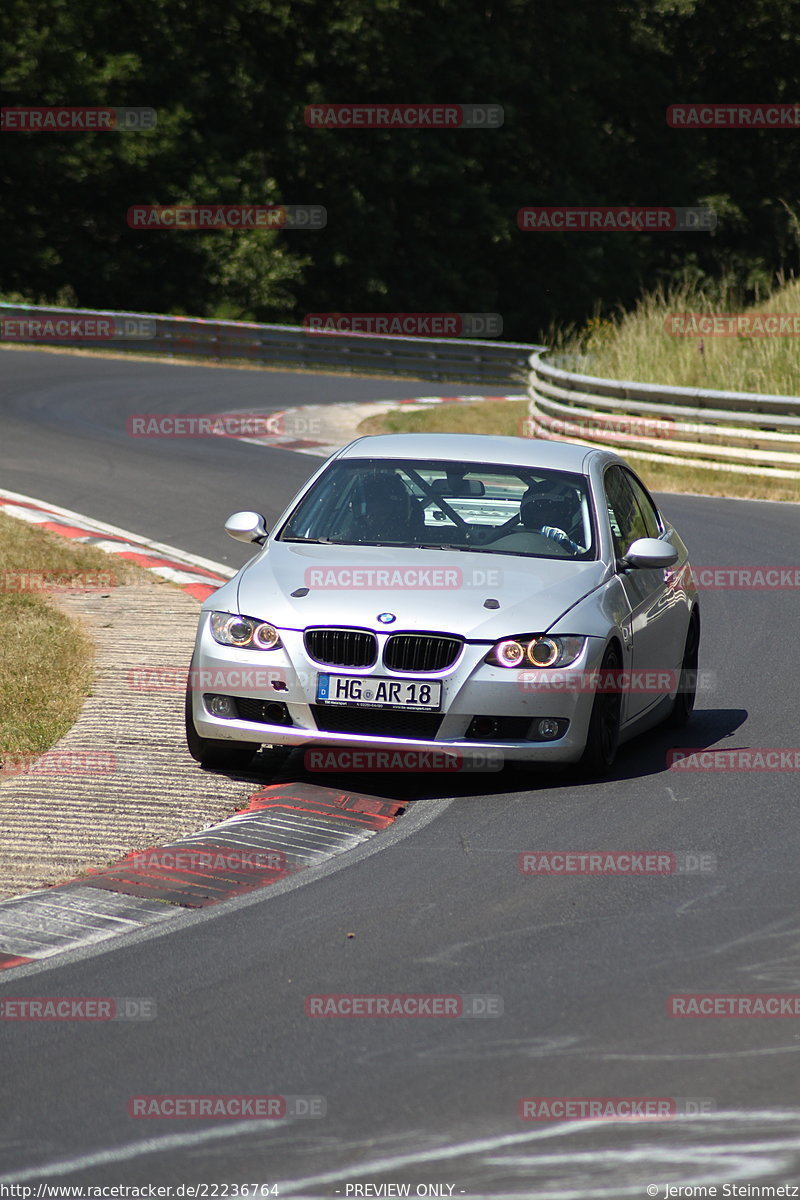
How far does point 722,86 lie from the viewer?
64.8 metres

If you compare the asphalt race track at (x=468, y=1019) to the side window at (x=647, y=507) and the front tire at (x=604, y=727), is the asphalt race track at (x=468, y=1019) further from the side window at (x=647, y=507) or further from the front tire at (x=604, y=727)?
the side window at (x=647, y=507)

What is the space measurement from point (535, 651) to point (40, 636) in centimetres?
442

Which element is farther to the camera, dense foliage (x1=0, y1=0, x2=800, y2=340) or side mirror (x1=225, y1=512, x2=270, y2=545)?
dense foliage (x1=0, y1=0, x2=800, y2=340)

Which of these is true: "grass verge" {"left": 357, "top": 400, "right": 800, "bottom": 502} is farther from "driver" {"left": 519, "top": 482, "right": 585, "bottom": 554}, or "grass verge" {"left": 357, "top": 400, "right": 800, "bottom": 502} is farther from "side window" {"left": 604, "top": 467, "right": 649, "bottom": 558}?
"driver" {"left": 519, "top": 482, "right": 585, "bottom": 554}

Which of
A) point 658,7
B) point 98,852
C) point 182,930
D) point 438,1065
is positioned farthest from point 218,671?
point 658,7

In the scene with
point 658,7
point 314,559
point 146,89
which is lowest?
point 314,559

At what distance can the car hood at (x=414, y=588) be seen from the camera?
782 cm

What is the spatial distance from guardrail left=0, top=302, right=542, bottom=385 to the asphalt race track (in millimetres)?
28743

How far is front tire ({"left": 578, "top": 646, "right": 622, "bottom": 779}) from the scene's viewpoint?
803 centimetres

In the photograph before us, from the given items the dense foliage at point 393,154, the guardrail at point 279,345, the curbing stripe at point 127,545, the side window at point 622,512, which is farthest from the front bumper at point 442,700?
the dense foliage at point 393,154

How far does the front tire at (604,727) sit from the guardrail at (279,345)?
28.8 metres

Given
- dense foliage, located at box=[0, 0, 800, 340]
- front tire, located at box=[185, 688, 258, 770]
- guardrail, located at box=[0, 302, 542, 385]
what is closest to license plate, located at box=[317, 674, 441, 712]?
front tire, located at box=[185, 688, 258, 770]

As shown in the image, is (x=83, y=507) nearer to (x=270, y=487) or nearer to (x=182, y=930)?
(x=270, y=487)

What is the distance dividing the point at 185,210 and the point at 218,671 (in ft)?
135
